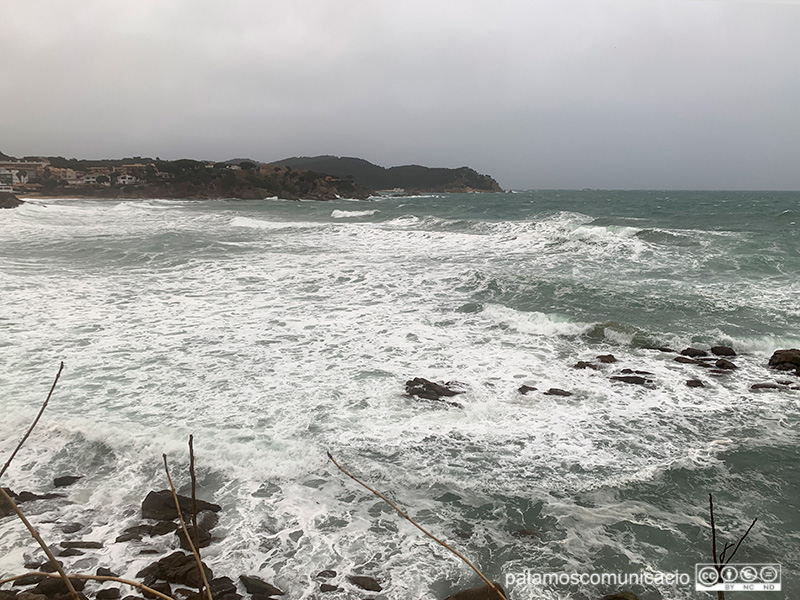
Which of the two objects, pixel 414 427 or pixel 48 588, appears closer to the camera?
pixel 48 588

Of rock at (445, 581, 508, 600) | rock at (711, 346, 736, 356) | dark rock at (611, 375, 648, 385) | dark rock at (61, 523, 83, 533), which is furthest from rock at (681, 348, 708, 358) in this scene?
dark rock at (61, 523, 83, 533)

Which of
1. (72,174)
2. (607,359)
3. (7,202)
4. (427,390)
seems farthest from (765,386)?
(72,174)

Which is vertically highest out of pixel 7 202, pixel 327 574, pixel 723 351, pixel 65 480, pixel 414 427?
pixel 7 202

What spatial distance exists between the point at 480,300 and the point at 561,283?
260 cm

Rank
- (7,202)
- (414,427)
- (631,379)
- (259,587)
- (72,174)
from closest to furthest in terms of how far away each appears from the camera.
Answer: (259,587) → (414,427) → (631,379) → (7,202) → (72,174)

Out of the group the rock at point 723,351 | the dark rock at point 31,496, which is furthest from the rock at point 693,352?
the dark rock at point 31,496

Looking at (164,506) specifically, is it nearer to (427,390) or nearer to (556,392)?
(427,390)

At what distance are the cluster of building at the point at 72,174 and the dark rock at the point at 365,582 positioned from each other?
78.5 meters

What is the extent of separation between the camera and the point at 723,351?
7.90m

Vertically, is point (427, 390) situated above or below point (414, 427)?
above

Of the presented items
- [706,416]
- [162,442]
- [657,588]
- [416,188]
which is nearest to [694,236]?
[706,416]

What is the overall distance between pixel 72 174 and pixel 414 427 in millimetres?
86333

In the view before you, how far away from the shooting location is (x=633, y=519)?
4.05 metres

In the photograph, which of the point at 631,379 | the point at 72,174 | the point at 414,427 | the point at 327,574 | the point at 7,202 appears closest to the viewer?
the point at 327,574
